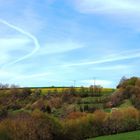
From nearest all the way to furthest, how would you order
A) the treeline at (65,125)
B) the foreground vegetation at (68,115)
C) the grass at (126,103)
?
the treeline at (65,125)
the foreground vegetation at (68,115)
the grass at (126,103)

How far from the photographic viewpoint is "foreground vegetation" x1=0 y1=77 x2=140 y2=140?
48062 millimetres

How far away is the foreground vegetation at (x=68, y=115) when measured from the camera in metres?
48.1

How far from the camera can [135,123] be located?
242 feet

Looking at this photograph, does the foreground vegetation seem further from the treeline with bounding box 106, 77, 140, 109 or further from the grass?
the grass

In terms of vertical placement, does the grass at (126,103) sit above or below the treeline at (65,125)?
above

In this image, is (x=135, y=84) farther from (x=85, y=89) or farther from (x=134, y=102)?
(x=134, y=102)

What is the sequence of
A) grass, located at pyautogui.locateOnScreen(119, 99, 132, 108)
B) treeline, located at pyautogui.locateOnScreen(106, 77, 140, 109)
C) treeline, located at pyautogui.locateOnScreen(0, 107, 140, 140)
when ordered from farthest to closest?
treeline, located at pyautogui.locateOnScreen(106, 77, 140, 109) → grass, located at pyautogui.locateOnScreen(119, 99, 132, 108) → treeline, located at pyautogui.locateOnScreen(0, 107, 140, 140)

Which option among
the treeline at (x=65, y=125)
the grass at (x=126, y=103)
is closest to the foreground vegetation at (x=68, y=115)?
the treeline at (x=65, y=125)

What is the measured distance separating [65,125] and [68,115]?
20706 millimetres

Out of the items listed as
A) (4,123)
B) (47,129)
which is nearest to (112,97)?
(47,129)

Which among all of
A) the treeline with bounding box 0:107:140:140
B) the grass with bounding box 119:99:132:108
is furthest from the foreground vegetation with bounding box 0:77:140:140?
the grass with bounding box 119:99:132:108

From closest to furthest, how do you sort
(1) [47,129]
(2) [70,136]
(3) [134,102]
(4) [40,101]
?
(1) [47,129] → (2) [70,136] → (3) [134,102] → (4) [40,101]

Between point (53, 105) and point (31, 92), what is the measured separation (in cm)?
1622

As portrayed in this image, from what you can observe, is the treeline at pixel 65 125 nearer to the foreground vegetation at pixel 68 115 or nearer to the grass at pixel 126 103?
the foreground vegetation at pixel 68 115
